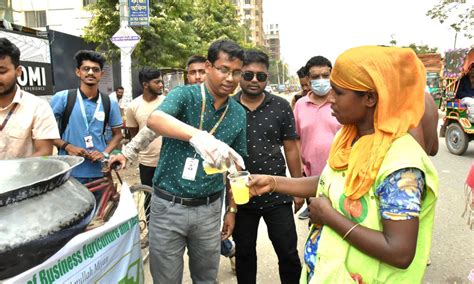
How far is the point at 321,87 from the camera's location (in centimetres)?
328

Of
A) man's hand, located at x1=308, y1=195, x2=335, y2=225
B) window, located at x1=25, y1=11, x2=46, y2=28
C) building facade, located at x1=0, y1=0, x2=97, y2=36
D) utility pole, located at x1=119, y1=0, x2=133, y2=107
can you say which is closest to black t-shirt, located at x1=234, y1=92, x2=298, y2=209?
man's hand, located at x1=308, y1=195, x2=335, y2=225

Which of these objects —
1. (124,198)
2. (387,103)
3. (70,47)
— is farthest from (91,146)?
(70,47)

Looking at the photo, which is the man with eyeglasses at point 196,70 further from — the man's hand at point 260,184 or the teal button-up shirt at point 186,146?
the man's hand at point 260,184

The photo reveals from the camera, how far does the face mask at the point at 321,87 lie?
3272 mm

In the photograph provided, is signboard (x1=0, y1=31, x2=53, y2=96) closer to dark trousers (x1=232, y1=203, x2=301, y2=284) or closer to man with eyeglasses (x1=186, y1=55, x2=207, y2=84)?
man with eyeglasses (x1=186, y1=55, x2=207, y2=84)

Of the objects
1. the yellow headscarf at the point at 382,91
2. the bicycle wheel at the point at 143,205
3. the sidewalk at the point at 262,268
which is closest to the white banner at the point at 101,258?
the yellow headscarf at the point at 382,91

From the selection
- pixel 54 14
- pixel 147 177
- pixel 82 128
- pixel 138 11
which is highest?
pixel 54 14

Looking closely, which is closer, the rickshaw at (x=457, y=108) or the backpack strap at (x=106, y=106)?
the backpack strap at (x=106, y=106)

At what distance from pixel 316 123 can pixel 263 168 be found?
808mm

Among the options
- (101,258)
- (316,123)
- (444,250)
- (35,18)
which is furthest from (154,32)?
(35,18)

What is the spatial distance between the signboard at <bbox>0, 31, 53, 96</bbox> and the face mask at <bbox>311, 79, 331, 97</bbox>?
16.5 ft

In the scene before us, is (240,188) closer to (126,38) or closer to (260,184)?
(260,184)

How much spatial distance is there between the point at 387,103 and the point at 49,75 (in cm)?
698

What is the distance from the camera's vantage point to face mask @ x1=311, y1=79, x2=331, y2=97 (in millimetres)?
3272
